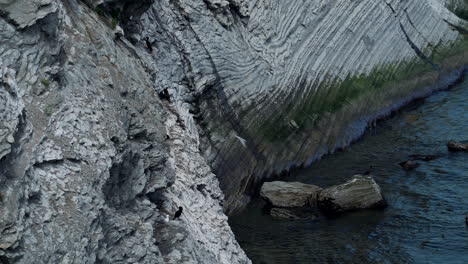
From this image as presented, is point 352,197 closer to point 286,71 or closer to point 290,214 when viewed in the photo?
point 290,214

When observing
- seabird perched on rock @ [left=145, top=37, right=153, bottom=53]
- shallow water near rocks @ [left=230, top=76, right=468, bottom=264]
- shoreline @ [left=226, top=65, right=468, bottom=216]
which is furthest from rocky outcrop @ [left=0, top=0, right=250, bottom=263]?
shoreline @ [left=226, top=65, right=468, bottom=216]

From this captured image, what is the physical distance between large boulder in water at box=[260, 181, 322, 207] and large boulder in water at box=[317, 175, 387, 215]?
0.53m

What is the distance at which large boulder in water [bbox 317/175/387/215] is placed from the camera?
1055 inches

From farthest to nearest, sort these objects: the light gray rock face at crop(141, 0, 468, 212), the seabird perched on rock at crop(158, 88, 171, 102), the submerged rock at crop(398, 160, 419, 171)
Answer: the submerged rock at crop(398, 160, 419, 171), the light gray rock face at crop(141, 0, 468, 212), the seabird perched on rock at crop(158, 88, 171, 102)

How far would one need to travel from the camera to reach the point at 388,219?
1027 inches

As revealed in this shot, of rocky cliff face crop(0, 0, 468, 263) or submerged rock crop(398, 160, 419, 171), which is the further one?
submerged rock crop(398, 160, 419, 171)

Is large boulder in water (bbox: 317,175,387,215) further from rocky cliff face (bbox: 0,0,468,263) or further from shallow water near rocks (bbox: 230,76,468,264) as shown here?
rocky cliff face (bbox: 0,0,468,263)

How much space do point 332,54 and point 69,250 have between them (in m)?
24.9

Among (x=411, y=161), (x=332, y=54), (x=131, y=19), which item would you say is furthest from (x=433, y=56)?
(x=131, y=19)

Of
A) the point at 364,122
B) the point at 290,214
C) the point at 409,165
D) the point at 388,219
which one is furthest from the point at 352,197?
the point at 364,122

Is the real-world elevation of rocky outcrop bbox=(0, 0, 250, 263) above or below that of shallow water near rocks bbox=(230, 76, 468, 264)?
above

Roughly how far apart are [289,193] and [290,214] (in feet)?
3.90

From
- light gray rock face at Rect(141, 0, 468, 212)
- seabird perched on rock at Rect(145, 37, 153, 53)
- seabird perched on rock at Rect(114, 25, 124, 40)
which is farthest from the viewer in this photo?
light gray rock face at Rect(141, 0, 468, 212)

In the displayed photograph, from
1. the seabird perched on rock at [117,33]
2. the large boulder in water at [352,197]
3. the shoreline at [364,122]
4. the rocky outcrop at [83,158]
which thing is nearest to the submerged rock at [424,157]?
the shoreline at [364,122]
